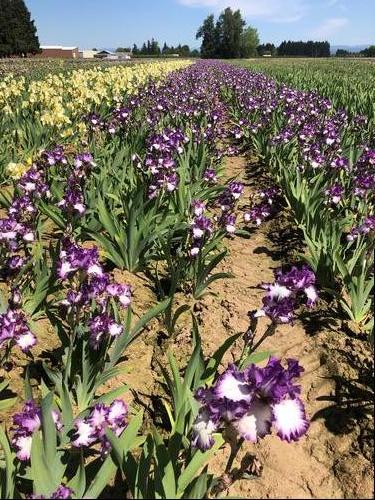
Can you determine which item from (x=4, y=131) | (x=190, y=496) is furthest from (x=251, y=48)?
(x=190, y=496)

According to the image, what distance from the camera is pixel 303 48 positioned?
161 meters

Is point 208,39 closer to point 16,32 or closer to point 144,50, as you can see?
point 16,32

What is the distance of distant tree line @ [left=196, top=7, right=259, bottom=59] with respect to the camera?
95062mm

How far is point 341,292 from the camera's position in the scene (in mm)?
3982

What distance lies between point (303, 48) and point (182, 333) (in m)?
174

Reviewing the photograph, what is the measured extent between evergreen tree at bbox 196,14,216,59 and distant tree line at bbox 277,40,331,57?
66.7 metres

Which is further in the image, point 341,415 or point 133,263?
point 133,263

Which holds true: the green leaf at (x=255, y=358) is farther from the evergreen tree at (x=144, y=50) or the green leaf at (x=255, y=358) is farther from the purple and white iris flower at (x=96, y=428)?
the evergreen tree at (x=144, y=50)

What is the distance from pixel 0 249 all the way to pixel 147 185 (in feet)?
6.31

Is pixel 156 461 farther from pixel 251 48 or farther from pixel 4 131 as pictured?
pixel 251 48

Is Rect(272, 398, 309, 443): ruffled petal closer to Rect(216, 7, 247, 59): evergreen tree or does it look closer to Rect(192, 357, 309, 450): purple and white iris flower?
Rect(192, 357, 309, 450): purple and white iris flower

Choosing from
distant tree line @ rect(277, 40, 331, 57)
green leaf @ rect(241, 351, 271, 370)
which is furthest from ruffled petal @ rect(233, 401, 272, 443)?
distant tree line @ rect(277, 40, 331, 57)

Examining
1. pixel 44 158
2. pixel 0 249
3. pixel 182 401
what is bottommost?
pixel 182 401

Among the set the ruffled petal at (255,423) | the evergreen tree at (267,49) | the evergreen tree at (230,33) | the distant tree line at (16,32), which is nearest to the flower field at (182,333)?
the ruffled petal at (255,423)
